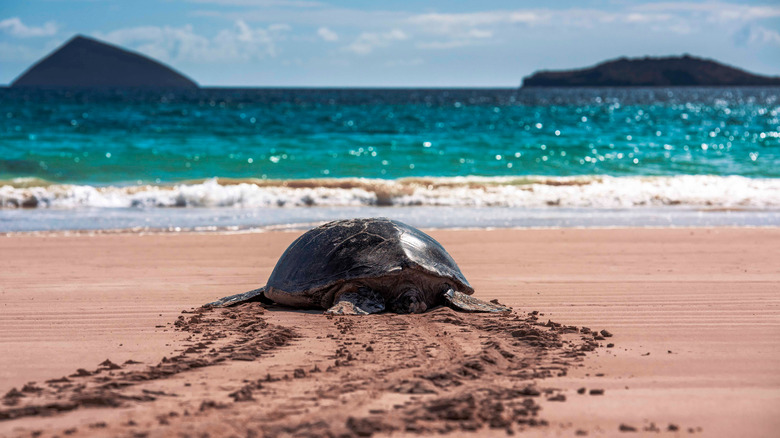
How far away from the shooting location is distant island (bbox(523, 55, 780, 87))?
157125 millimetres

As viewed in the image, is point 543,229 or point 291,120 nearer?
point 543,229

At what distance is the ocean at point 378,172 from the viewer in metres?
12.2

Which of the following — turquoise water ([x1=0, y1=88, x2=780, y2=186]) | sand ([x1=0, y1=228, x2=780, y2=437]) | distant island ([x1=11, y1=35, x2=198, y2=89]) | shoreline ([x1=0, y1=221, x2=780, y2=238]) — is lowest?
sand ([x1=0, y1=228, x2=780, y2=437])

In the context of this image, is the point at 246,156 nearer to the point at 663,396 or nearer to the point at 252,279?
the point at 252,279

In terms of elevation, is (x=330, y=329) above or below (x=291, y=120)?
below

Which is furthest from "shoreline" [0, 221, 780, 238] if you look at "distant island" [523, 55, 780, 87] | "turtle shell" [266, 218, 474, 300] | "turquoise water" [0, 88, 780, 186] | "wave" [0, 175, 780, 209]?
"distant island" [523, 55, 780, 87]

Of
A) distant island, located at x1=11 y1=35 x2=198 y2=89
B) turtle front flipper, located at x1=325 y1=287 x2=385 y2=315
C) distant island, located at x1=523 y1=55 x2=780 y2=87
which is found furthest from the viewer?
distant island, located at x1=11 y1=35 x2=198 y2=89

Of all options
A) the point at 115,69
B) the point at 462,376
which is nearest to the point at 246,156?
the point at 462,376

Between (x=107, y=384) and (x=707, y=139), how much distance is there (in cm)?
2748

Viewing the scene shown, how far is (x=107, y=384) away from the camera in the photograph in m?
3.73

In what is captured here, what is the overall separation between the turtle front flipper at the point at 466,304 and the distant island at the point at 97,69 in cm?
16071

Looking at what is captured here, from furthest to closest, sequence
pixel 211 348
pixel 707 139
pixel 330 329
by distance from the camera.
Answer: pixel 707 139 < pixel 330 329 < pixel 211 348

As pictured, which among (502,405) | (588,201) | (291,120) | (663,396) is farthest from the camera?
(291,120)

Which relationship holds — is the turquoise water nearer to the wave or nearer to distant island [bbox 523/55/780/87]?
the wave
